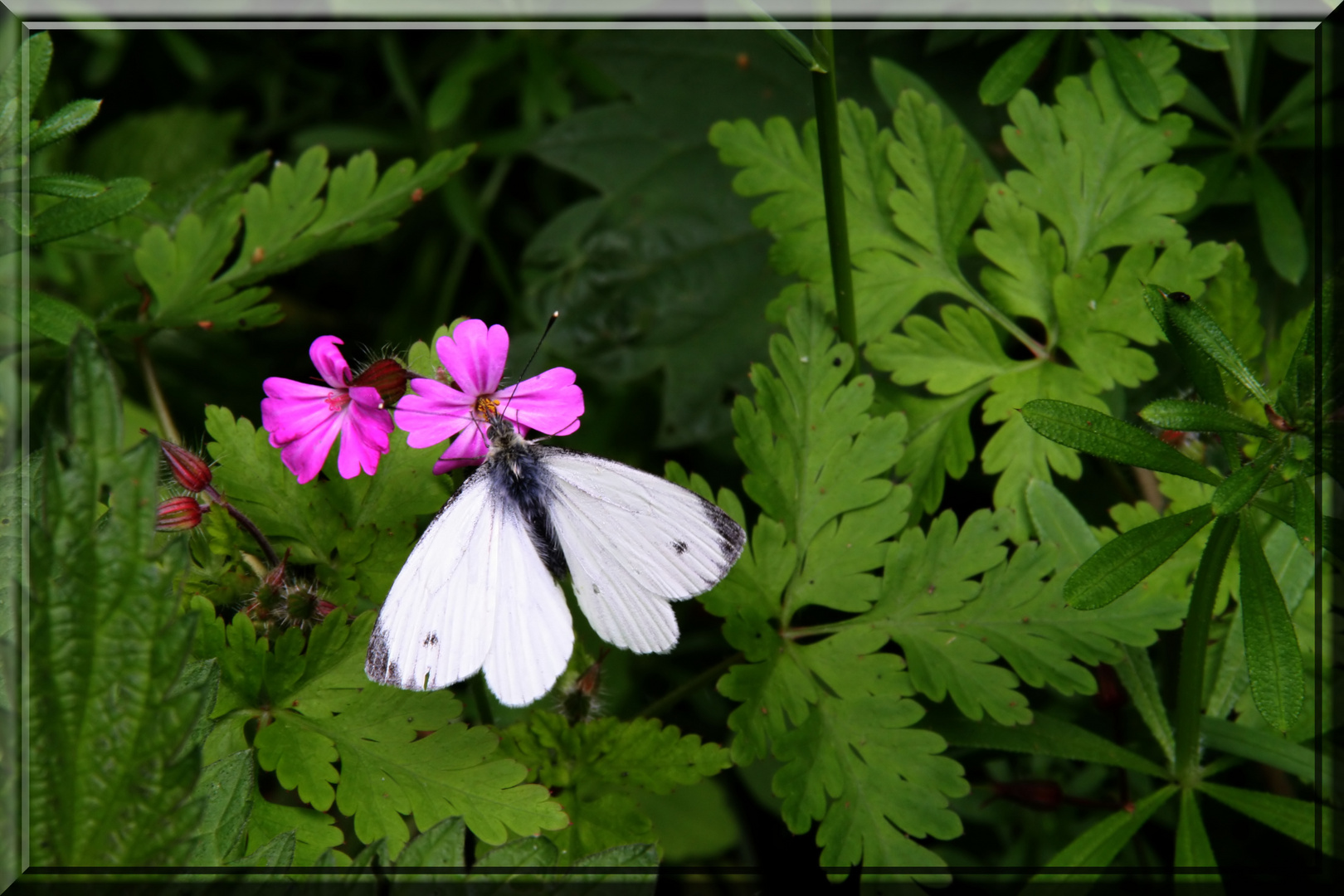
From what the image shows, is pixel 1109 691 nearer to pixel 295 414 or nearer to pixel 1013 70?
pixel 1013 70

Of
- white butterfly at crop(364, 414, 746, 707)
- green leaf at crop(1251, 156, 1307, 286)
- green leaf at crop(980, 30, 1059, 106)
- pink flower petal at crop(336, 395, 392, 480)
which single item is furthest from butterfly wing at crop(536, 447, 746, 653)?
green leaf at crop(1251, 156, 1307, 286)

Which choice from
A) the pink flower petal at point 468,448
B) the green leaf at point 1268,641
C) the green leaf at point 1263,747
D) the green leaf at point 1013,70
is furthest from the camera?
the green leaf at point 1013,70

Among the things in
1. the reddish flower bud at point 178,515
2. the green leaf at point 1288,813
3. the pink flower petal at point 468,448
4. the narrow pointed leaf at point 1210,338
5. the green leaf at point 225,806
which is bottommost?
the green leaf at point 225,806

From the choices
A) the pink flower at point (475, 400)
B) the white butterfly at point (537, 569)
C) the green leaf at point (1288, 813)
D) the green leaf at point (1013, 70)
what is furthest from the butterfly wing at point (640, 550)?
the green leaf at point (1013, 70)

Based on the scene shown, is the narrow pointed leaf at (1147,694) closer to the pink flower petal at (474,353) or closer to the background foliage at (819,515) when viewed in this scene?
the background foliage at (819,515)

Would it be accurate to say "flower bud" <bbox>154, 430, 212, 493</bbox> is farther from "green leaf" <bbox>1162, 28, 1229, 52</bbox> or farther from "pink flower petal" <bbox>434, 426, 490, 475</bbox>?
"green leaf" <bbox>1162, 28, 1229, 52</bbox>
